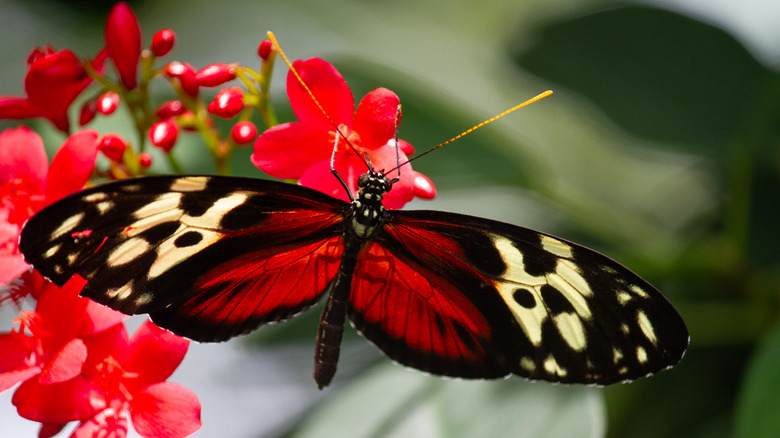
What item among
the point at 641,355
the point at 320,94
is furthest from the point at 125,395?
the point at 641,355

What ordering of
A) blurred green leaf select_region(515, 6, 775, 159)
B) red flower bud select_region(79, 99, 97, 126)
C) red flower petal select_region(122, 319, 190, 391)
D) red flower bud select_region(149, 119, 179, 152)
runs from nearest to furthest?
red flower petal select_region(122, 319, 190, 391) < red flower bud select_region(149, 119, 179, 152) < red flower bud select_region(79, 99, 97, 126) < blurred green leaf select_region(515, 6, 775, 159)

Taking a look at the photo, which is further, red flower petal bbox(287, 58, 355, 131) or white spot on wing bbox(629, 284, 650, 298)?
red flower petal bbox(287, 58, 355, 131)

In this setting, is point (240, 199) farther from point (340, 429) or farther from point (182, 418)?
point (340, 429)

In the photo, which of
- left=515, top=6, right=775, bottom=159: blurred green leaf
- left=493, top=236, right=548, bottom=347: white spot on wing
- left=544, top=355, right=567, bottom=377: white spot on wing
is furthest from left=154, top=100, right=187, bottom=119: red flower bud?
left=515, top=6, right=775, bottom=159: blurred green leaf

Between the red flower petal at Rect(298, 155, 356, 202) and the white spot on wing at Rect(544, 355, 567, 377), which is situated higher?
the red flower petal at Rect(298, 155, 356, 202)

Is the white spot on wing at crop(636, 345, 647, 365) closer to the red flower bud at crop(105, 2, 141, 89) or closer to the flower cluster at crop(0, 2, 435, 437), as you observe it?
the flower cluster at crop(0, 2, 435, 437)

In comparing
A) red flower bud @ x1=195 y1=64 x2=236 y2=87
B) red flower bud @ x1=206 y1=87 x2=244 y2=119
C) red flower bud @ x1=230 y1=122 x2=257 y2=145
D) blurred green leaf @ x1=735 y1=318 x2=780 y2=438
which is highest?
red flower bud @ x1=195 y1=64 x2=236 y2=87

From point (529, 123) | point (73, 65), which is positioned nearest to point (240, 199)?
point (73, 65)

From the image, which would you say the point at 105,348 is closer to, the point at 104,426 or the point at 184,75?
the point at 104,426

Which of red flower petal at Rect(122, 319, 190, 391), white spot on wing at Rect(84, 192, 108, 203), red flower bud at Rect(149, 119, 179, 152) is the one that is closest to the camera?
white spot on wing at Rect(84, 192, 108, 203)
